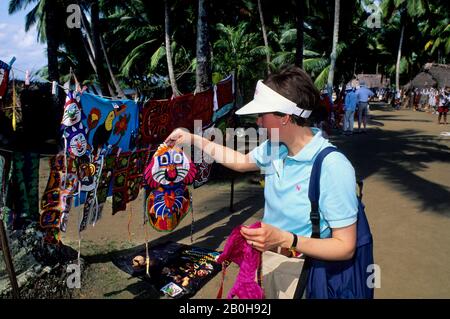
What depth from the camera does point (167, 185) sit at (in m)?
4.17

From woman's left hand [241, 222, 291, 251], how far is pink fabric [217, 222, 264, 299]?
0.35 m

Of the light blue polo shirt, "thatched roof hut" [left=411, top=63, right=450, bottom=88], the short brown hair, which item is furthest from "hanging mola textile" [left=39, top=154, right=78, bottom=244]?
"thatched roof hut" [left=411, top=63, right=450, bottom=88]

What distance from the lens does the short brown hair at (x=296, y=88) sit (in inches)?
72.2

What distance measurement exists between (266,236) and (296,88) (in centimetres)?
69

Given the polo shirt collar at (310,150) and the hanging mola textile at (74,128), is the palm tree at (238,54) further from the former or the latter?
the polo shirt collar at (310,150)

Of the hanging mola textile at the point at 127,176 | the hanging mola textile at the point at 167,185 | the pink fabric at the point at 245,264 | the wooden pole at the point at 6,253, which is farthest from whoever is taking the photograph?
the hanging mola textile at the point at 127,176

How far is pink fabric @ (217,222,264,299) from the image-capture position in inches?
80.2

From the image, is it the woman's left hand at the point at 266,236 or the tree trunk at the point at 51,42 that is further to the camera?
the tree trunk at the point at 51,42

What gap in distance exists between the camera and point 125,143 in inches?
165

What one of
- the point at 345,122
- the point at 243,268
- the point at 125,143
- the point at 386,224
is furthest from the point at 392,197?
the point at 345,122

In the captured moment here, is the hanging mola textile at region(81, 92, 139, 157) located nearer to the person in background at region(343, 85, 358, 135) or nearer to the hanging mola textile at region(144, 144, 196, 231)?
the hanging mola textile at region(144, 144, 196, 231)

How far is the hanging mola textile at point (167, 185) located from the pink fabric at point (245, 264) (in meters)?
2.03

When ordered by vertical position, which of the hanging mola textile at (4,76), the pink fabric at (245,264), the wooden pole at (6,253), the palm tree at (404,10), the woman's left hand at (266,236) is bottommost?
the wooden pole at (6,253)

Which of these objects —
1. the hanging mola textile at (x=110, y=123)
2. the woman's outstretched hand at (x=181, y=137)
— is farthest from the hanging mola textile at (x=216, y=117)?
the woman's outstretched hand at (x=181, y=137)
